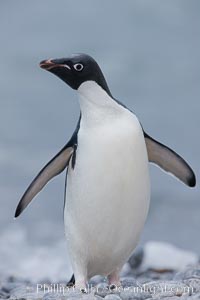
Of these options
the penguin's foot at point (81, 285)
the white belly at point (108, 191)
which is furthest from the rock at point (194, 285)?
the penguin's foot at point (81, 285)

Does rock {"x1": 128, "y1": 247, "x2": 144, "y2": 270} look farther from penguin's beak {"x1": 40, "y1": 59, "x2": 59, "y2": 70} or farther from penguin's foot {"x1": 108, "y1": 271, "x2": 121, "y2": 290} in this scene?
penguin's beak {"x1": 40, "y1": 59, "x2": 59, "y2": 70}

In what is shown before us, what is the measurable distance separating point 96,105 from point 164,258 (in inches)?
249

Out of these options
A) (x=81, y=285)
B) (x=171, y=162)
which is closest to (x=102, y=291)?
(x=81, y=285)

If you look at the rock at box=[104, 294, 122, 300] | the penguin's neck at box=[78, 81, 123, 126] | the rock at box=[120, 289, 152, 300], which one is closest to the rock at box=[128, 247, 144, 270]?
the penguin's neck at box=[78, 81, 123, 126]

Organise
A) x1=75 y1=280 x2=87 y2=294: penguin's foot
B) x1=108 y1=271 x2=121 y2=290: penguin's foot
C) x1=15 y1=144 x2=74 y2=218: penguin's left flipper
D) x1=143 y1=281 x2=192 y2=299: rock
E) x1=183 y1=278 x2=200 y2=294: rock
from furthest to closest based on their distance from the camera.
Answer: x1=108 y1=271 x2=121 y2=290: penguin's foot, x1=15 y1=144 x2=74 y2=218: penguin's left flipper, x1=75 y1=280 x2=87 y2=294: penguin's foot, x1=183 y1=278 x2=200 y2=294: rock, x1=143 y1=281 x2=192 y2=299: rock

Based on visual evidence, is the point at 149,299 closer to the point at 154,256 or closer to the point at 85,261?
the point at 85,261

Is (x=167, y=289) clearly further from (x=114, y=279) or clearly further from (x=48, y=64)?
(x=48, y=64)

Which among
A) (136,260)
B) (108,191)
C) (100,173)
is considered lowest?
(136,260)

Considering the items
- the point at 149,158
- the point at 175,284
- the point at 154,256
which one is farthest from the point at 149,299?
the point at 154,256

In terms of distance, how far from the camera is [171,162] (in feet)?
21.5

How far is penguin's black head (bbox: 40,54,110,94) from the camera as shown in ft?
19.6

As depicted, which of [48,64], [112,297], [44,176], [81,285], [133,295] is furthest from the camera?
[44,176]

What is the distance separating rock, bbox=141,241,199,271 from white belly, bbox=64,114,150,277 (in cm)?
543

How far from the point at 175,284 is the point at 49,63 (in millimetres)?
1551
